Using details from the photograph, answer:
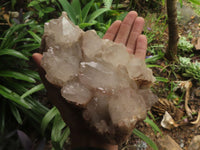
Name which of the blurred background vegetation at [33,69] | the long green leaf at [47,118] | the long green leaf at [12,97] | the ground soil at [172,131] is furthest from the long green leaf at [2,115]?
the ground soil at [172,131]

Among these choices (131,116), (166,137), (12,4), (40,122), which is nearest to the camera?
(131,116)

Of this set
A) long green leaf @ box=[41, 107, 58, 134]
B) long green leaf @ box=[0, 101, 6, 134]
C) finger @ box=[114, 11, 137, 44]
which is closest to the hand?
finger @ box=[114, 11, 137, 44]

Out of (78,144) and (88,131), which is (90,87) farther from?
(78,144)

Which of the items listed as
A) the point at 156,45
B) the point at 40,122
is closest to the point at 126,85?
the point at 40,122

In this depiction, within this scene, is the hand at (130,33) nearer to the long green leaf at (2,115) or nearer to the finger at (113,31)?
the finger at (113,31)

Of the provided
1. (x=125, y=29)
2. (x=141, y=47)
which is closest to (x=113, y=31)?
(x=125, y=29)
